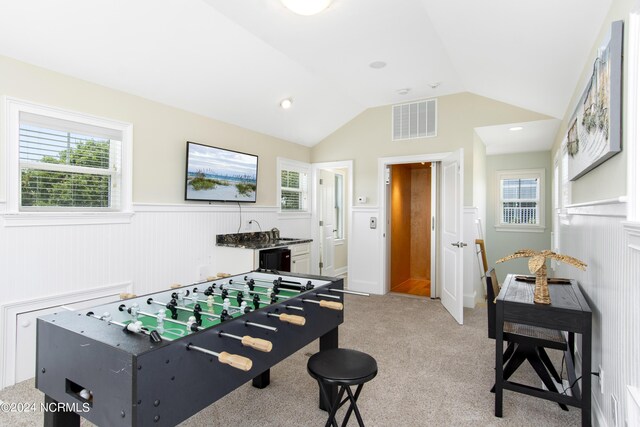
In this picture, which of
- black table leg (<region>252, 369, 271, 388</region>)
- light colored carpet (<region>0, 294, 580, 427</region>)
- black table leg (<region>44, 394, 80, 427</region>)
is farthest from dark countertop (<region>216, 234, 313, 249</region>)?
black table leg (<region>44, 394, 80, 427</region>)

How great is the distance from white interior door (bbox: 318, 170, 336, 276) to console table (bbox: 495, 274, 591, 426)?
4.11 meters

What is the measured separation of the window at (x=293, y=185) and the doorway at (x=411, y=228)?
1514 mm

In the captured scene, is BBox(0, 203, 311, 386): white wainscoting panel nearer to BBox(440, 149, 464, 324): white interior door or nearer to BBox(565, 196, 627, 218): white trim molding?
BBox(440, 149, 464, 324): white interior door

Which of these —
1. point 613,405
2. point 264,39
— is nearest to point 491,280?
point 613,405

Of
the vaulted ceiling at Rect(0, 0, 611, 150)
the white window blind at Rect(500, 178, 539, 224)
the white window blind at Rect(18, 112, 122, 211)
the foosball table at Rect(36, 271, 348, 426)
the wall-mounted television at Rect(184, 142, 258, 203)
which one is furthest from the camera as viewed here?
the white window blind at Rect(500, 178, 539, 224)

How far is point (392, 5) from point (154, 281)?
11.2 ft

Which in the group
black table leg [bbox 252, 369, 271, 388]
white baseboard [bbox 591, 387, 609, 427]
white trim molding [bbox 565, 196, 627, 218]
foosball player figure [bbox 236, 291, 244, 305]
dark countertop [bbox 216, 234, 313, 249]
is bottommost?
black table leg [bbox 252, 369, 271, 388]

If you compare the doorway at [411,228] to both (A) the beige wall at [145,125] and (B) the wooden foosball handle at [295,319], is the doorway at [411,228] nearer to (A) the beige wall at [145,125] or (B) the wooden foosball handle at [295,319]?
(A) the beige wall at [145,125]

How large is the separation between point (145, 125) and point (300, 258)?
2.56m

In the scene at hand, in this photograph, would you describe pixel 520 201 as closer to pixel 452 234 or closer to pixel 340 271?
pixel 452 234

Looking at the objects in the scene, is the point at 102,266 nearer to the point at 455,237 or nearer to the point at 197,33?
the point at 197,33

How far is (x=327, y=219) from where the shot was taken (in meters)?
6.57

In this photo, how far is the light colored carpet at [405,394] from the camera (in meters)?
2.22

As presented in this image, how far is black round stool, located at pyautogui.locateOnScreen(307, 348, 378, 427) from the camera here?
65.4 inches
